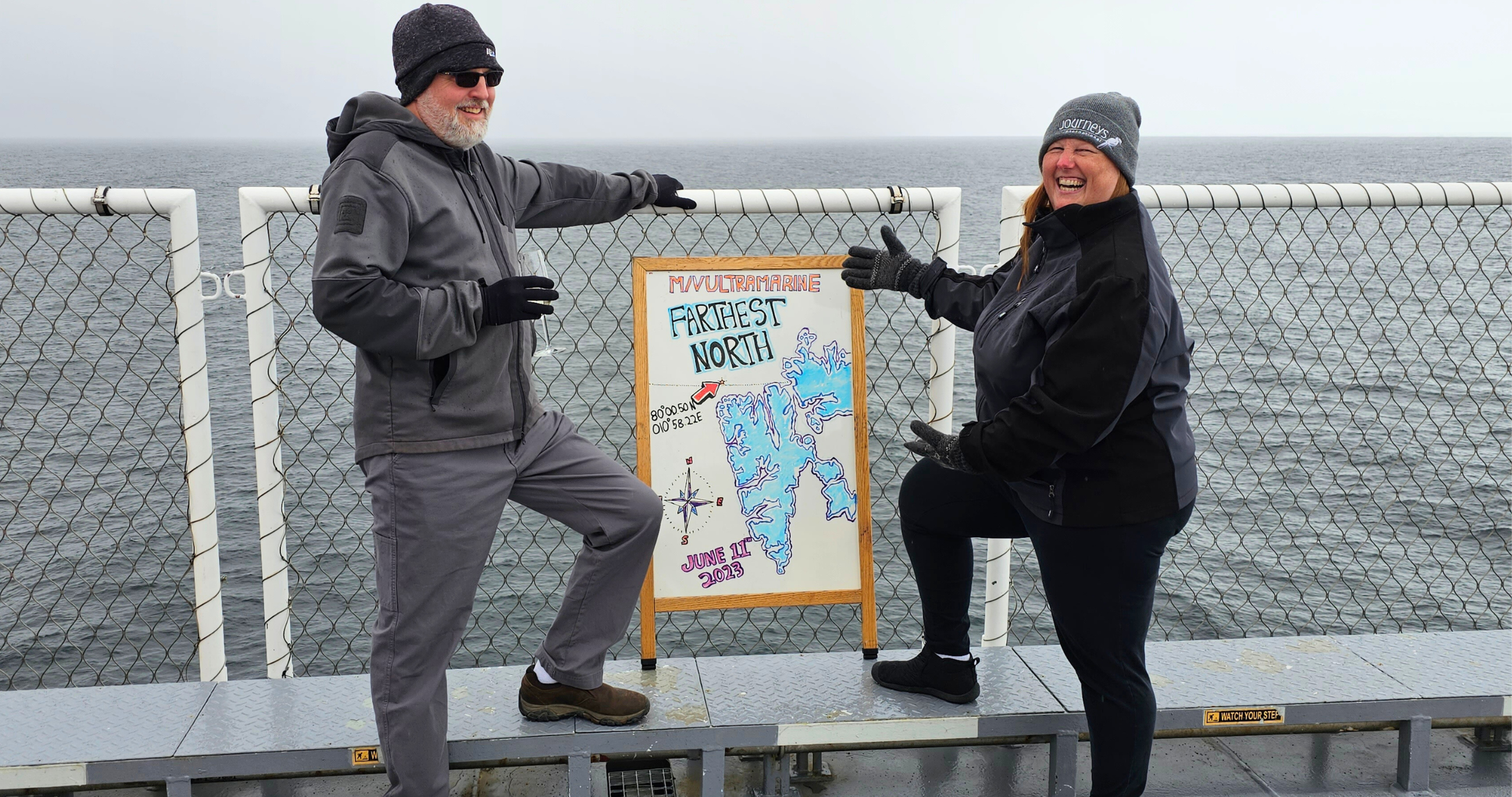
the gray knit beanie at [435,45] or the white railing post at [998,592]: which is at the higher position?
the gray knit beanie at [435,45]

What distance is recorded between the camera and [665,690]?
330 cm

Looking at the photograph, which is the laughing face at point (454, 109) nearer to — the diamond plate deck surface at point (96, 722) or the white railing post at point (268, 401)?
the white railing post at point (268, 401)

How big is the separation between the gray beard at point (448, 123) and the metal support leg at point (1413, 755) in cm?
293

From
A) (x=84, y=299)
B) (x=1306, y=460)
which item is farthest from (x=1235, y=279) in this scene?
(x=84, y=299)

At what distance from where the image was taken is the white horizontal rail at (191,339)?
3.06 metres

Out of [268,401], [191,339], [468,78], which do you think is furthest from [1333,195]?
[191,339]

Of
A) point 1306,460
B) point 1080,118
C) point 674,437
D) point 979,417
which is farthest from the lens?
point 1306,460

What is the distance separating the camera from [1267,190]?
3.52 metres

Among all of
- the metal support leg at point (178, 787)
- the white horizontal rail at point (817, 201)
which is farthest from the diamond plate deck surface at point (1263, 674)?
the metal support leg at point (178, 787)

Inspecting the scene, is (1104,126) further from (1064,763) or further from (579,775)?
(579,775)

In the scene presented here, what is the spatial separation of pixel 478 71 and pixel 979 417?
1391mm

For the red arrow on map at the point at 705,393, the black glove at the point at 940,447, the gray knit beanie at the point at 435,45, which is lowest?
the black glove at the point at 940,447

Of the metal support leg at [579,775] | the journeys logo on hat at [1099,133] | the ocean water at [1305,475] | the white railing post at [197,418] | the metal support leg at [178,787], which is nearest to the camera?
the journeys logo on hat at [1099,133]

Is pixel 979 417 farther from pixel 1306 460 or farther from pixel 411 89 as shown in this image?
pixel 1306 460
